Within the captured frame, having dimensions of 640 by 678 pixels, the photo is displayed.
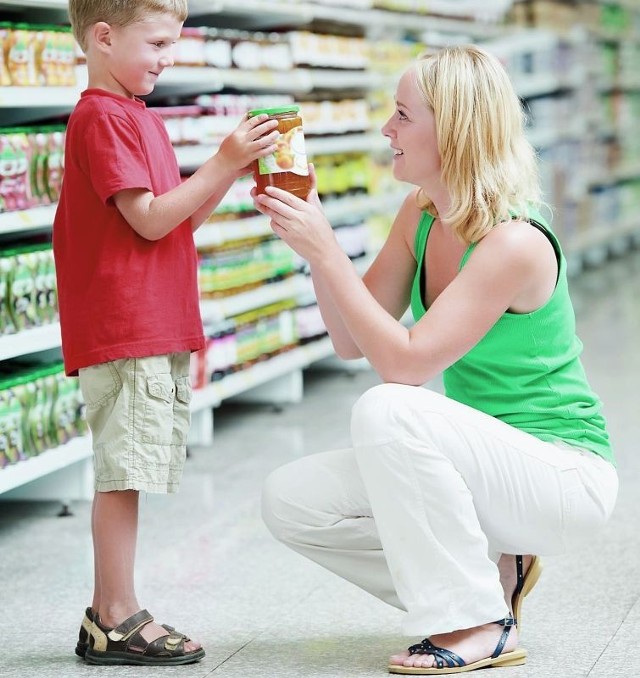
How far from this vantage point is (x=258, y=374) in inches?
185

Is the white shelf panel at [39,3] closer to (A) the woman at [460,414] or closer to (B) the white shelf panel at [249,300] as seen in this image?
(B) the white shelf panel at [249,300]

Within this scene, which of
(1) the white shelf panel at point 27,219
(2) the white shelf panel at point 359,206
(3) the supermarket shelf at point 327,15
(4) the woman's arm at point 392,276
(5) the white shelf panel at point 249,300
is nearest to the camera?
(4) the woman's arm at point 392,276

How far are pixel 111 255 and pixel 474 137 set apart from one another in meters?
0.67

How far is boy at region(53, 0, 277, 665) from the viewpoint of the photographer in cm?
222

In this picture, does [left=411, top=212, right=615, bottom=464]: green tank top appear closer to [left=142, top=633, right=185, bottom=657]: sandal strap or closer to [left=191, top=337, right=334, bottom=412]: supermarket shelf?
[left=142, top=633, right=185, bottom=657]: sandal strap

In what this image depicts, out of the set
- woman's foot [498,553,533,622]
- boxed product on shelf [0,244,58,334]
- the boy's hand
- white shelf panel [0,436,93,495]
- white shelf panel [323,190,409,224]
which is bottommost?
woman's foot [498,553,533,622]

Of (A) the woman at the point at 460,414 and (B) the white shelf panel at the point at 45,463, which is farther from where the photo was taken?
(B) the white shelf panel at the point at 45,463

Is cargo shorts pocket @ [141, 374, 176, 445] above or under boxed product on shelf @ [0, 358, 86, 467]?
above

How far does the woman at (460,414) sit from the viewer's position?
215 centimetres

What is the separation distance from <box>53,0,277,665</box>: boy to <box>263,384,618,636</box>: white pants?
1.27ft

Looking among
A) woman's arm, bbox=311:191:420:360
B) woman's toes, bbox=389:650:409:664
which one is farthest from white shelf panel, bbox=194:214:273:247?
woman's toes, bbox=389:650:409:664

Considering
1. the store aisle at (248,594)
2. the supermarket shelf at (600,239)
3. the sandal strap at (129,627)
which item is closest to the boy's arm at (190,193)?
the sandal strap at (129,627)

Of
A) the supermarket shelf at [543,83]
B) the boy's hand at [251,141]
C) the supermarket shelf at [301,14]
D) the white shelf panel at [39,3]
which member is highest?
the supermarket shelf at [301,14]

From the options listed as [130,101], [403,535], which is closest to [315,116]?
[130,101]
